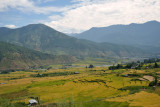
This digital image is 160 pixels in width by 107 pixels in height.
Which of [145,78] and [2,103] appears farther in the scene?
[145,78]

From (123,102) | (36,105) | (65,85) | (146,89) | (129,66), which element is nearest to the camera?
(123,102)

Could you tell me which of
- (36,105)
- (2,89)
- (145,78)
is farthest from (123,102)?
(2,89)

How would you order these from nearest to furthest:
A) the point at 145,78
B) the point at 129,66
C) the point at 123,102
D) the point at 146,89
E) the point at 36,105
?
the point at 123,102 → the point at 36,105 → the point at 146,89 → the point at 145,78 → the point at 129,66

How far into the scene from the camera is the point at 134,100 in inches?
2837

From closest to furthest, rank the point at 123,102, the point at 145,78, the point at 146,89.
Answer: the point at 123,102, the point at 146,89, the point at 145,78

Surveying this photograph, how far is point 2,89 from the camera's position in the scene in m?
122

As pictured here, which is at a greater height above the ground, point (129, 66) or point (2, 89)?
point (129, 66)

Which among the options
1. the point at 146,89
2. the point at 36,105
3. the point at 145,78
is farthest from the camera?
the point at 145,78

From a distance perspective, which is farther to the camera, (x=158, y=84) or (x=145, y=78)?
(x=145, y=78)

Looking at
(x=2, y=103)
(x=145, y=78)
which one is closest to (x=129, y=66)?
(x=145, y=78)

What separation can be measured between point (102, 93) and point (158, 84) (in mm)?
33309

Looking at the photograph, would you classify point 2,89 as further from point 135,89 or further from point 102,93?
point 135,89

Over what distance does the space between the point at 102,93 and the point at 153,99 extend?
29059 millimetres

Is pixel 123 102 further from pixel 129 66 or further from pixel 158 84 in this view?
pixel 129 66
